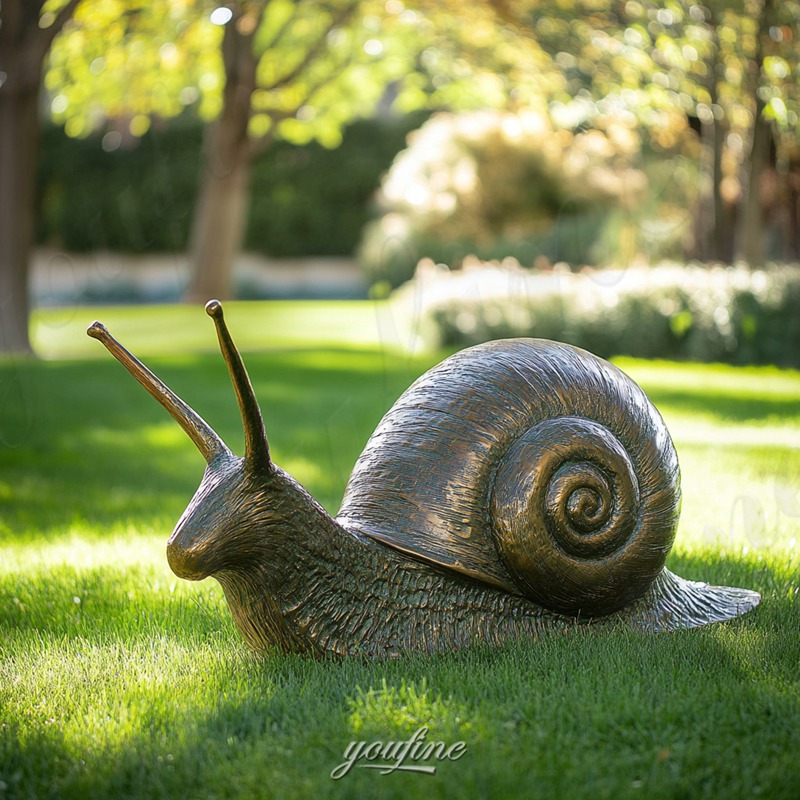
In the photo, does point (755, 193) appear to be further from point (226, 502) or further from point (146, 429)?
point (226, 502)

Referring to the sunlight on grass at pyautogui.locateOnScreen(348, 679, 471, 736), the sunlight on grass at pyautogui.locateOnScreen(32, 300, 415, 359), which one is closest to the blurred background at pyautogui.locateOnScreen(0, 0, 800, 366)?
the sunlight on grass at pyautogui.locateOnScreen(32, 300, 415, 359)

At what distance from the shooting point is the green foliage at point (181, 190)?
25484 millimetres

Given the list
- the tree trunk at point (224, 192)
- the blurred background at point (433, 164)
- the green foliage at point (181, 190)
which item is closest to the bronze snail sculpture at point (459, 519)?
the blurred background at point (433, 164)

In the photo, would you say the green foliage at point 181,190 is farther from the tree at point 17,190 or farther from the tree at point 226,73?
the tree at point 17,190

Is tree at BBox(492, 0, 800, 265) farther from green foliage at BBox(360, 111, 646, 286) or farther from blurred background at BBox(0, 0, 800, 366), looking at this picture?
green foliage at BBox(360, 111, 646, 286)

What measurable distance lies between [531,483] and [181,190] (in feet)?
79.8

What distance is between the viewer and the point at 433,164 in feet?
73.5

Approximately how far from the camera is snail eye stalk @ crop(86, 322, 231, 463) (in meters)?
2.95

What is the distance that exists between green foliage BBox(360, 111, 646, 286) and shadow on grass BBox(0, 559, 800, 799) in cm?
1871

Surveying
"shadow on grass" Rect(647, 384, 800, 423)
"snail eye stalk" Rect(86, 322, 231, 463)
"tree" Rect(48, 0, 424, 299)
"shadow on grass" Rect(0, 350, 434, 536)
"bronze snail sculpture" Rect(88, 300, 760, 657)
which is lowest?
"shadow on grass" Rect(647, 384, 800, 423)

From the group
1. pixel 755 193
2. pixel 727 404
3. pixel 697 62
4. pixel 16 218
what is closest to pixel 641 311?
pixel 755 193

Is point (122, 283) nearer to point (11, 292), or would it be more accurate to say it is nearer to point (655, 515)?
point (11, 292)

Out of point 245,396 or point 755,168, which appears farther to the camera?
point 755,168

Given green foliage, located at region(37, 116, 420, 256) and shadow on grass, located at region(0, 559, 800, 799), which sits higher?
green foliage, located at region(37, 116, 420, 256)
